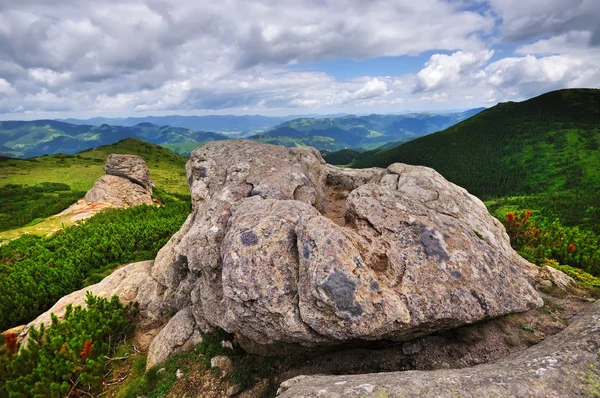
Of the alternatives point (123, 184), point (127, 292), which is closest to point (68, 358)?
point (127, 292)

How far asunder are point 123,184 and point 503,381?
66.1m

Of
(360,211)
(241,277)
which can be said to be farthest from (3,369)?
(360,211)

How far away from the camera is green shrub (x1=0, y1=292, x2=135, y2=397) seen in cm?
1248

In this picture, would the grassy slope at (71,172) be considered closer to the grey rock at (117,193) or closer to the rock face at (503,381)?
the grey rock at (117,193)

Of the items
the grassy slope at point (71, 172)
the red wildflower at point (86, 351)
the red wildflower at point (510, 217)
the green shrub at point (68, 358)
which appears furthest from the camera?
the grassy slope at point (71, 172)

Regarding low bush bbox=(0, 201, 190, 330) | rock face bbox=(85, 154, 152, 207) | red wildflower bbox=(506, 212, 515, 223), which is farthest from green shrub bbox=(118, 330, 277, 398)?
rock face bbox=(85, 154, 152, 207)

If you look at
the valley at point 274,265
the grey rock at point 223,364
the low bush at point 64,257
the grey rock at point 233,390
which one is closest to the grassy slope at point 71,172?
the low bush at point 64,257

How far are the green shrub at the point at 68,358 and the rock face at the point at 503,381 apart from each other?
35.8ft

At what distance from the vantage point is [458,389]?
24.2ft

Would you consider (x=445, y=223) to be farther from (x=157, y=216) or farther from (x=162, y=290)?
(x=157, y=216)

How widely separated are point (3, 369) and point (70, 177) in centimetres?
9905

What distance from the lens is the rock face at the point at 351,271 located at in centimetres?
1027

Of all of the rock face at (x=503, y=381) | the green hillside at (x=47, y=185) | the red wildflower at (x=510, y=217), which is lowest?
the green hillside at (x=47, y=185)

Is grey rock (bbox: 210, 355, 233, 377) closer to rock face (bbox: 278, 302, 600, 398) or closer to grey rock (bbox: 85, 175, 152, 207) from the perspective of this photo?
rock face (bbox: 278, 302, 600, 398)
